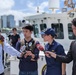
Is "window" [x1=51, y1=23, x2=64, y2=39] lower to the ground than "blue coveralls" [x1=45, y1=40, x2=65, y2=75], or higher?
higher

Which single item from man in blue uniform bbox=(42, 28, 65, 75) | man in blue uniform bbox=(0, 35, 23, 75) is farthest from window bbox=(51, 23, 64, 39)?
man in blue uniform bbox=(42, 28, 65, 75)

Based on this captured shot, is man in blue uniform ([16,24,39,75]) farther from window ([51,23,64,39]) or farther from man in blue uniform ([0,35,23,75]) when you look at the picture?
window ([51,23,64,39])

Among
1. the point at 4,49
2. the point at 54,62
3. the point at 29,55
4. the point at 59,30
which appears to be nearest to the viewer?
the point at 54,62

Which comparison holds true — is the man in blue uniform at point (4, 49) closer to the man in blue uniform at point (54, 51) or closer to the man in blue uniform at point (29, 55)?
the man in blue uniform at point (29, 55)

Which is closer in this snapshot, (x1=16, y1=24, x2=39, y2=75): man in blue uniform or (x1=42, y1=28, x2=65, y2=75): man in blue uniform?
(x1=42, y1=28, x2=65, y2=75): man in blue uniform

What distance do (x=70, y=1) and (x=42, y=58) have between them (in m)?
2.95

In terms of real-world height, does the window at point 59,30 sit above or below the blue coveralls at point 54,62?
above

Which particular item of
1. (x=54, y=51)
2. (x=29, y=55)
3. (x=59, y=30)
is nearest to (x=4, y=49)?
(x=29, y=55)

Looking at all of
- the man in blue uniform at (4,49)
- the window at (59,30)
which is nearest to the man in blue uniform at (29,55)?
the man in blue uniform at (4,49)

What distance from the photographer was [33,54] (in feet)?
12.6

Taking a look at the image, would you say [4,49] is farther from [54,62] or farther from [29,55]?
[54,62]

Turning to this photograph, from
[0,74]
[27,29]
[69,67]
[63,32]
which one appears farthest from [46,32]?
[63,32]

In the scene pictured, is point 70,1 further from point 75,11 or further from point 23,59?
point 23,59

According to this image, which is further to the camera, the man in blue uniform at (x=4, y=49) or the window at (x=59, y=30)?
the window at (x=59, y=30)
